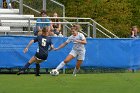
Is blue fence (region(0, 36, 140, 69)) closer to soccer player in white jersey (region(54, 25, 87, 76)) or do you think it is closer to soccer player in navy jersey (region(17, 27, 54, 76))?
soccer player in navy jersey (region(17, 27, 54, 76))

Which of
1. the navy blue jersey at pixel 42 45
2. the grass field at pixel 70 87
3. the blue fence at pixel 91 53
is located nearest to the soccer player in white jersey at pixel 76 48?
the navy blue jersey at pixel 42 45

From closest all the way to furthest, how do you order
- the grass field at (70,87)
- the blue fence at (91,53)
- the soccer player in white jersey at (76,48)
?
1. the grass field at (70,87)
2. the soccer player in white jersey at (76,48)
3. the blue fence at (91,53)

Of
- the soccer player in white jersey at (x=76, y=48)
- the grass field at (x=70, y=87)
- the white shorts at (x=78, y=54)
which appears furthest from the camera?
the white shorts at (x=78, y=54)

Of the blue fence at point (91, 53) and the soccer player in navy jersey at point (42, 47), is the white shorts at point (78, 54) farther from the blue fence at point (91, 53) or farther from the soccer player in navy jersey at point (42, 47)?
the blue fence at point (91, 53)

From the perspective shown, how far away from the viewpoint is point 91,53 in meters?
23.6

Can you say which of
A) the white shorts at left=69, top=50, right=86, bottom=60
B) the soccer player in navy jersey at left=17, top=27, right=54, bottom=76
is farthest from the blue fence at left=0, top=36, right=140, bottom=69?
the white shorts at left=69, top=50, right=86, bottom=60

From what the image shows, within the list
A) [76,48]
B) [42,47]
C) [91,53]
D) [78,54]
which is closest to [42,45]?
[42,47]

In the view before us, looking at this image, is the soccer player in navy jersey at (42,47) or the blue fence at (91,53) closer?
the soccer player in navy jersey at (42,47)

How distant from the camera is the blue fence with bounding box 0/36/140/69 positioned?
22484 mm

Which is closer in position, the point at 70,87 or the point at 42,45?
the point at 70,87

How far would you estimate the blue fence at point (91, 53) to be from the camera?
2248cm

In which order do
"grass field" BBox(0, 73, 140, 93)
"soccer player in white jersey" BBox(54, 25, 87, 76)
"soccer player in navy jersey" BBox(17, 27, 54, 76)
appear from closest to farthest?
1. "grass field" BBox(0, 73, 140, 93)
2. "soccer player in navy jersey" BBox(17, 27, 54, 76)
3. "soccer player in white jersey" BBox(54, 25, 87, 76)

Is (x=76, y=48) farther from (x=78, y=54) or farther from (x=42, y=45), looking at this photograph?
(x=42, y=45)

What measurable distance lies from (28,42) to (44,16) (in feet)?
6.42
